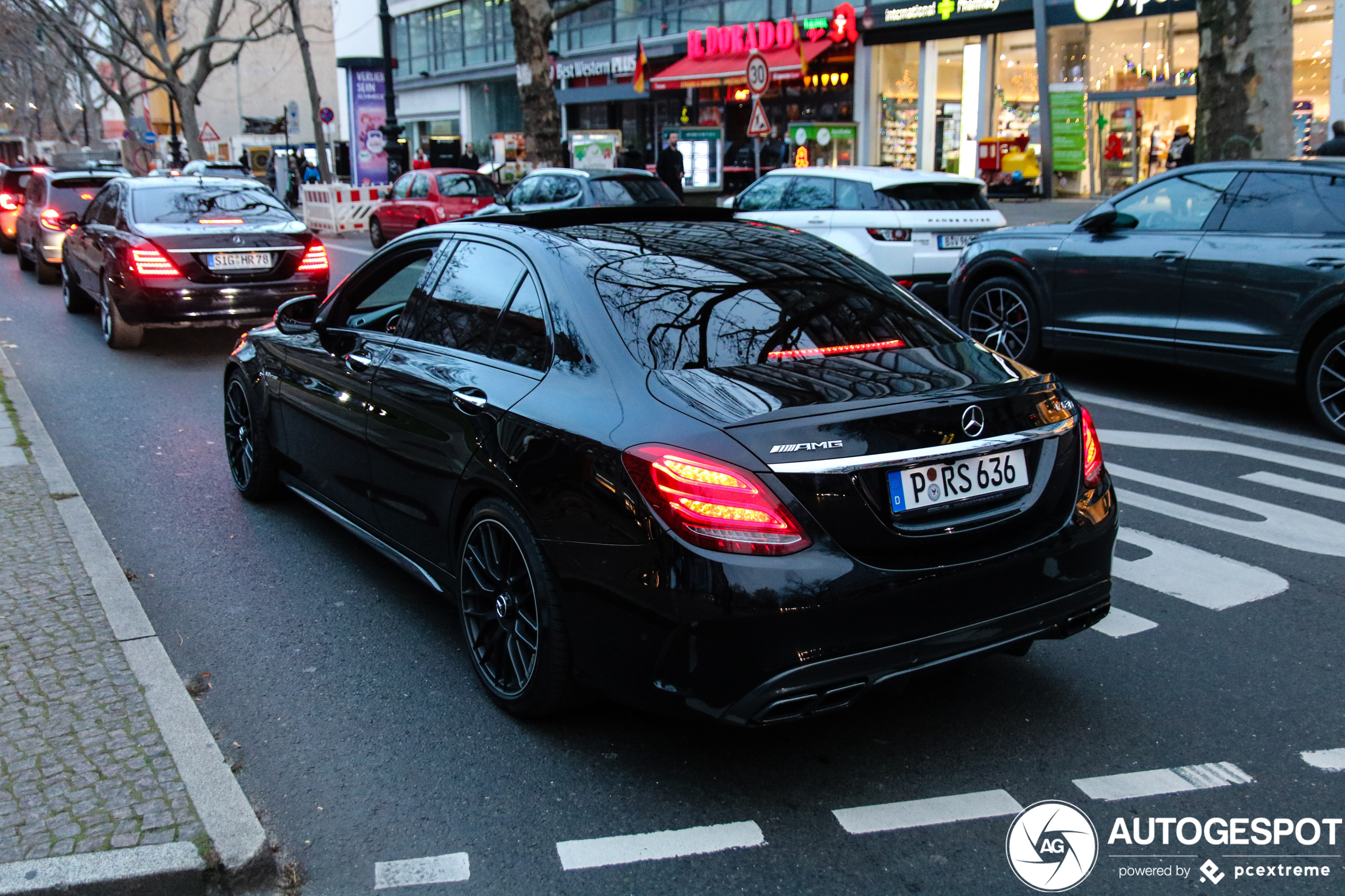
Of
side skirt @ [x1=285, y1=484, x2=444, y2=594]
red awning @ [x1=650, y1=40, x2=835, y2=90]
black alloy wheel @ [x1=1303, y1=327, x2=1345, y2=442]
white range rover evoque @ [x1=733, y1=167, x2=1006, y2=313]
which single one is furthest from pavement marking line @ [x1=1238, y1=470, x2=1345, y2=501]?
red awning @ [x1=650, y1=40, x2=835, y2=90]

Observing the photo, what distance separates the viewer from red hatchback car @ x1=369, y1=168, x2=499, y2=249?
72.3 ft

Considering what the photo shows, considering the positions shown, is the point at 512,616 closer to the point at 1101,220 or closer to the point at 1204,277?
the point at 1204,277

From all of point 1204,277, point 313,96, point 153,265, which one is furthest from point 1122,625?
point 313,96

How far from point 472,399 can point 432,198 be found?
1952 cm

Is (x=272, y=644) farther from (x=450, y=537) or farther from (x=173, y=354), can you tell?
(x=173, y=354)

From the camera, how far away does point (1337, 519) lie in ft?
19.0

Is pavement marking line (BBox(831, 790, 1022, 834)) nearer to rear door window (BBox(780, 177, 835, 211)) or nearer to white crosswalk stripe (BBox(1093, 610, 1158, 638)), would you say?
white crosswalk stripe (BBox(1093, 610, 1158, 638))

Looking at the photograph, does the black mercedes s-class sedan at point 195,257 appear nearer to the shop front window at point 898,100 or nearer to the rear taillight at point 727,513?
the rear taillight at point 727,513

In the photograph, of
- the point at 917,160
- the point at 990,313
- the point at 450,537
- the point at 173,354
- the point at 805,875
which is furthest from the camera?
the point at 917,160

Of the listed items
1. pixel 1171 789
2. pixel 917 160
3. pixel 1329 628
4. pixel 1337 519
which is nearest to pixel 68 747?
pixel 1171 789

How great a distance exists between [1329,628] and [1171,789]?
160cm

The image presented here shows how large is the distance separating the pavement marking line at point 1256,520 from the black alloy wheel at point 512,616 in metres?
3.69

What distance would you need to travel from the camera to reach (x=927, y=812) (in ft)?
10.6

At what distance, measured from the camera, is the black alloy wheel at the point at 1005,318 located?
9.43 m
